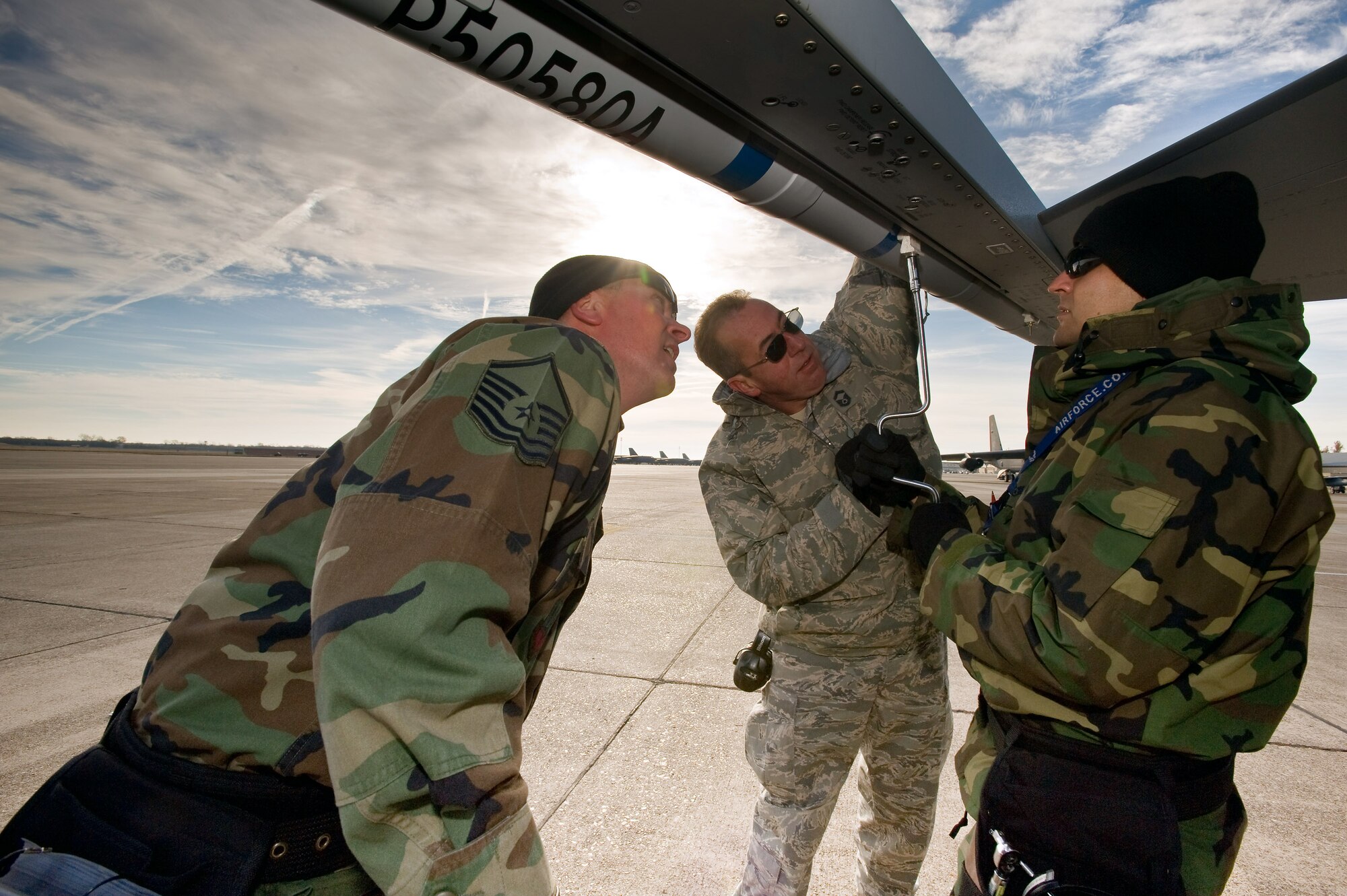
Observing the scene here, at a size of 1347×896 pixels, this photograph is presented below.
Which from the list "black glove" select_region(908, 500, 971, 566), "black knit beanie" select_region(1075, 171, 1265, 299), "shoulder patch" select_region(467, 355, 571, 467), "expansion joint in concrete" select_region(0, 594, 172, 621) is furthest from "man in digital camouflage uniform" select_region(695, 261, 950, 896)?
"expansion joint in concrete" select_region(0, 594, 172, 621)

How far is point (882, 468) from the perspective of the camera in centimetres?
174

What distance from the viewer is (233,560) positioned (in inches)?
39.5

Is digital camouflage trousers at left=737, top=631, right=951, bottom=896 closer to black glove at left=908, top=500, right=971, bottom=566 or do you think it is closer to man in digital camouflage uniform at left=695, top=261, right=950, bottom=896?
man in digital camouflage uniform at left=695, top=261, right=950, bottom=896

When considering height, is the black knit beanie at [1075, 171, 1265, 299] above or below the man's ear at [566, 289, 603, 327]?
above

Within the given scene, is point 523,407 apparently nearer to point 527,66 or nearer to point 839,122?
point 527,66

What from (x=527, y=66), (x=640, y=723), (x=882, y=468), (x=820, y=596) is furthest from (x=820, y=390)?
(x=640, y=723)

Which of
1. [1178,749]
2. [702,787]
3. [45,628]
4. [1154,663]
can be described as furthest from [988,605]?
[45,628]

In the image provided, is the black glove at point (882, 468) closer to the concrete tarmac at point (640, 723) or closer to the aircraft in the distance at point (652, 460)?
the concrete tarmac at point (640, 723)

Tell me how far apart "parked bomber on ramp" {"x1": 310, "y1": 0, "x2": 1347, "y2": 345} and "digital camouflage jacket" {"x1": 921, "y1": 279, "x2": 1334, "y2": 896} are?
29.6 inches

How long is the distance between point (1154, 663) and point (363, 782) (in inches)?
45.5

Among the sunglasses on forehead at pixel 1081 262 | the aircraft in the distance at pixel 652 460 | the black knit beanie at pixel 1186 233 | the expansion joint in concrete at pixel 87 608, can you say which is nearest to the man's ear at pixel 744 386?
the sunglasses on forehead at pixel 1081 262

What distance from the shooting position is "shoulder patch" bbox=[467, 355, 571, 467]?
806 mm

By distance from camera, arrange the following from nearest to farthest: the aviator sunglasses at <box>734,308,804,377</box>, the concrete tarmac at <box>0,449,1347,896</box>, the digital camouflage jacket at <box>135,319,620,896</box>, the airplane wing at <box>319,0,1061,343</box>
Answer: the digital camouflage jacket at <box>135,319,620,896</box>, the airplane wing at <box>319,0,1061,343</box>, the aviator sunglasses at <box>734,308,804,377</box>, the concrete tarmac at <box>0,449,1347,896</box>

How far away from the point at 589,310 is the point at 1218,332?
3.67ft
